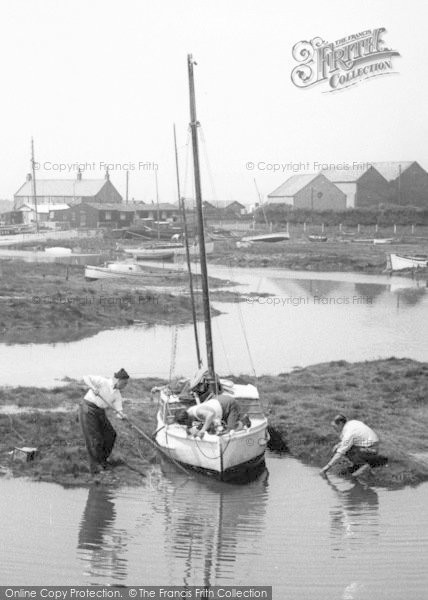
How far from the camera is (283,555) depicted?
14.0 metres

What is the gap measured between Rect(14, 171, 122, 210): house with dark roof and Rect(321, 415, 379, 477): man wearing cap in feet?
413

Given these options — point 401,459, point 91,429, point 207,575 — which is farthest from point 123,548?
point 401,459

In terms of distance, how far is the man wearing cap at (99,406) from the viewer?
1684 centimetres

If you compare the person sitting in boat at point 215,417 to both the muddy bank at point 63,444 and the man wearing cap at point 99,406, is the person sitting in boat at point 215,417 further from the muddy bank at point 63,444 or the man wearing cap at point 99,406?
the man wearing cap at point 99,406

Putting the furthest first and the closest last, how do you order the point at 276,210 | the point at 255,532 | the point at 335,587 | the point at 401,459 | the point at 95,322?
1. the point at 276,210
2. the point at 95,322
3. the point at 401,459
4. the point at 255,532
5. the point at 335,587

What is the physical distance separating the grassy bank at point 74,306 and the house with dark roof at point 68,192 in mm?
82269

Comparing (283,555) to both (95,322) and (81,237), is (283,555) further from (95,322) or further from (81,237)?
(81,237)

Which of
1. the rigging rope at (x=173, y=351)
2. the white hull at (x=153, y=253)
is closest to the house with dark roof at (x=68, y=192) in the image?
the white hull at (x=153, y=253)

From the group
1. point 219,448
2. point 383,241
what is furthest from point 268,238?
point 219,448

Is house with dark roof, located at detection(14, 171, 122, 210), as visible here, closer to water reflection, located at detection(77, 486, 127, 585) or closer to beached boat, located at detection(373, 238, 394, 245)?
beached boat, located at detection(373, 238, 394, 245)

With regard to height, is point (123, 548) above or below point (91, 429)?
below

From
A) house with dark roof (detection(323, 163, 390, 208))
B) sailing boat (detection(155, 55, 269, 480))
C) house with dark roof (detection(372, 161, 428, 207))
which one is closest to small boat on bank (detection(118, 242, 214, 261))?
house with dark roof (detection(323, 163, 390, 208))

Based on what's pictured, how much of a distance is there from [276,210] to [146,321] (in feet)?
272

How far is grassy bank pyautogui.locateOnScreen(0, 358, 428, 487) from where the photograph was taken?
17922 mm
